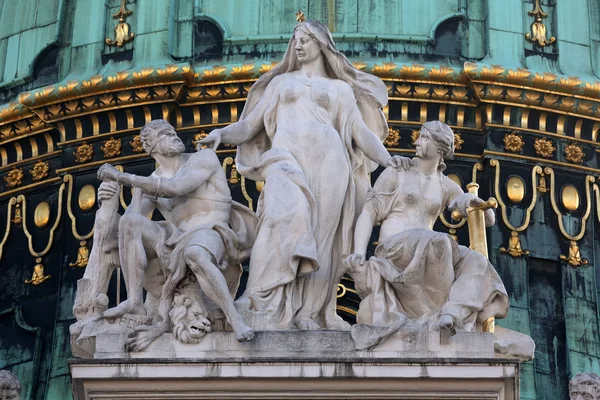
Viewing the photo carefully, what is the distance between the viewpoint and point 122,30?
45.2m

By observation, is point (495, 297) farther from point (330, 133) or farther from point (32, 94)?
point (32, 94)

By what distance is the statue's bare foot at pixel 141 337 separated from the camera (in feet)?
Answer: 97.9

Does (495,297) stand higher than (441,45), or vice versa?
(441,45)

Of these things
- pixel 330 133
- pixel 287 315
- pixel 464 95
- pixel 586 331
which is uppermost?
pixel 464 95

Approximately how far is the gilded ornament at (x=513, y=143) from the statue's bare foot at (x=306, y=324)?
13822 millimetres

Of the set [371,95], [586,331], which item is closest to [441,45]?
[586,331]

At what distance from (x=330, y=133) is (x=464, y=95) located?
1237 cm

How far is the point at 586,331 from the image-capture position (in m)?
43.6

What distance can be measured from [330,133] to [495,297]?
2.42 m

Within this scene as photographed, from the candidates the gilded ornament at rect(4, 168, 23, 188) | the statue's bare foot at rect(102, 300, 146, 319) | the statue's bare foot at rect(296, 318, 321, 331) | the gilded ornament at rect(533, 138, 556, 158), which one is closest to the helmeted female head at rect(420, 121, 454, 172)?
the statue's bare foot at rect(296, 318, 321, 331)

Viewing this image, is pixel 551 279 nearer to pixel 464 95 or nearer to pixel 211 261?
pixel 464 95

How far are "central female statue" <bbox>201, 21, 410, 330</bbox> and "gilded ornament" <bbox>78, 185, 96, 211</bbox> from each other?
12220 millimetres

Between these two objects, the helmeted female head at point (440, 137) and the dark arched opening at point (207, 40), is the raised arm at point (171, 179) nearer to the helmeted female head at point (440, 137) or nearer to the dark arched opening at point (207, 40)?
the helmeted female head at point (440, 137)

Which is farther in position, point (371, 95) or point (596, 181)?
point (596, 181)
